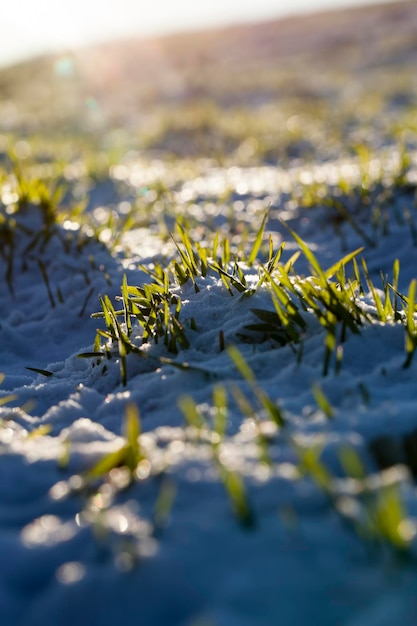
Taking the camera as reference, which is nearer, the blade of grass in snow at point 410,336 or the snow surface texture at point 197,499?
the snow surface texture at point 197,499

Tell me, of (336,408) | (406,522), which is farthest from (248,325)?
(406,522)

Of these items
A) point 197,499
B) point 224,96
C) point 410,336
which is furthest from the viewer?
point 224,96

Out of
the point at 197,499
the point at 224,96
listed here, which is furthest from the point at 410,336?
the point at 224,96

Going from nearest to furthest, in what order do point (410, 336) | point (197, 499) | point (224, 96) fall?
1. point (197, 499)
2. point (410, 336)
3. point (224, 96)

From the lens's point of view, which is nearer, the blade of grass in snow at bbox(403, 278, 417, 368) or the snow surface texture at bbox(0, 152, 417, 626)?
the snow surface texture at bbox(0, 152, 417, 626)

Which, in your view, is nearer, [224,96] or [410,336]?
[410,336]

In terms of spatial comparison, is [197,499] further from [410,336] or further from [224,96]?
[224,96]

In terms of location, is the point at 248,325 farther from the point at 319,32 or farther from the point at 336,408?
the point at 319,32

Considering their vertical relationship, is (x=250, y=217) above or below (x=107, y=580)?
below
